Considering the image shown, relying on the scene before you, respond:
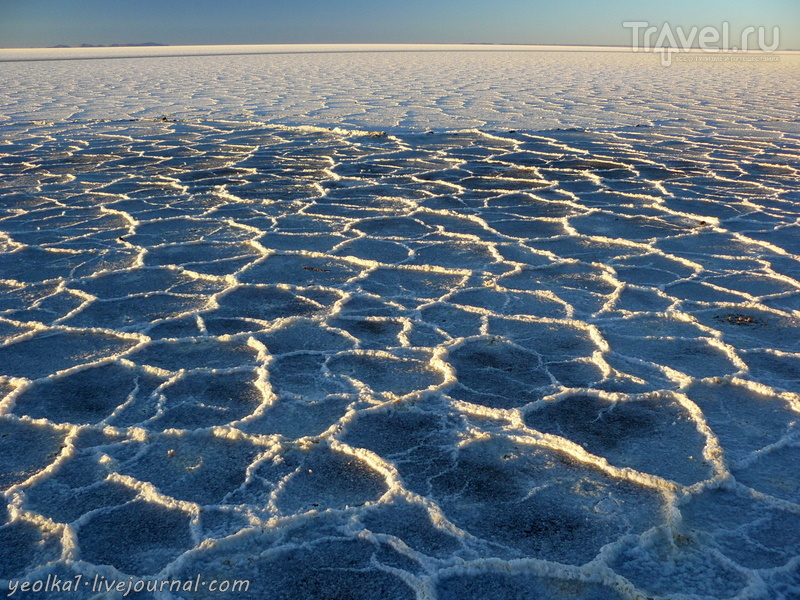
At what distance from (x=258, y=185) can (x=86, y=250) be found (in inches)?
63.8

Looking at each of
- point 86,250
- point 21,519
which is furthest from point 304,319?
point 86,250

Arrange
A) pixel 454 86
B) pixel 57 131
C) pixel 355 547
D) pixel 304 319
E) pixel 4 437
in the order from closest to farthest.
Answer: pixel 355 547, pixel 4 437, pixel 304 319, pixel 57 131, pixel 454 86

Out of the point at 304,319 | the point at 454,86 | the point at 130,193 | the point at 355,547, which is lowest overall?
the point at 355,547

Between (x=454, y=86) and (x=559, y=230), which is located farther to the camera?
(x=454, y=86)

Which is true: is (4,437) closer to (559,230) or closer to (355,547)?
(355,547)

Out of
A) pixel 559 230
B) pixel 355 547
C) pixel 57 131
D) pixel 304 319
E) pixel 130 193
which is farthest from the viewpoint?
pixel 57 131

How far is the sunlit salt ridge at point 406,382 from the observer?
149 cm

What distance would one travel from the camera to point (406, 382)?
2172 mm

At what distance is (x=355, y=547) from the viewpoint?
4.92ft

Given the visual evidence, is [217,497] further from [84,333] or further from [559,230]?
[559,230]

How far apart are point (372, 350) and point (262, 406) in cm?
47

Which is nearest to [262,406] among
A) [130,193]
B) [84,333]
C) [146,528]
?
[146,528]

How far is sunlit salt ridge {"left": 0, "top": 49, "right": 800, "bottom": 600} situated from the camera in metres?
1.49

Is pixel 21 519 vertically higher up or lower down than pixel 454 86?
lower down
